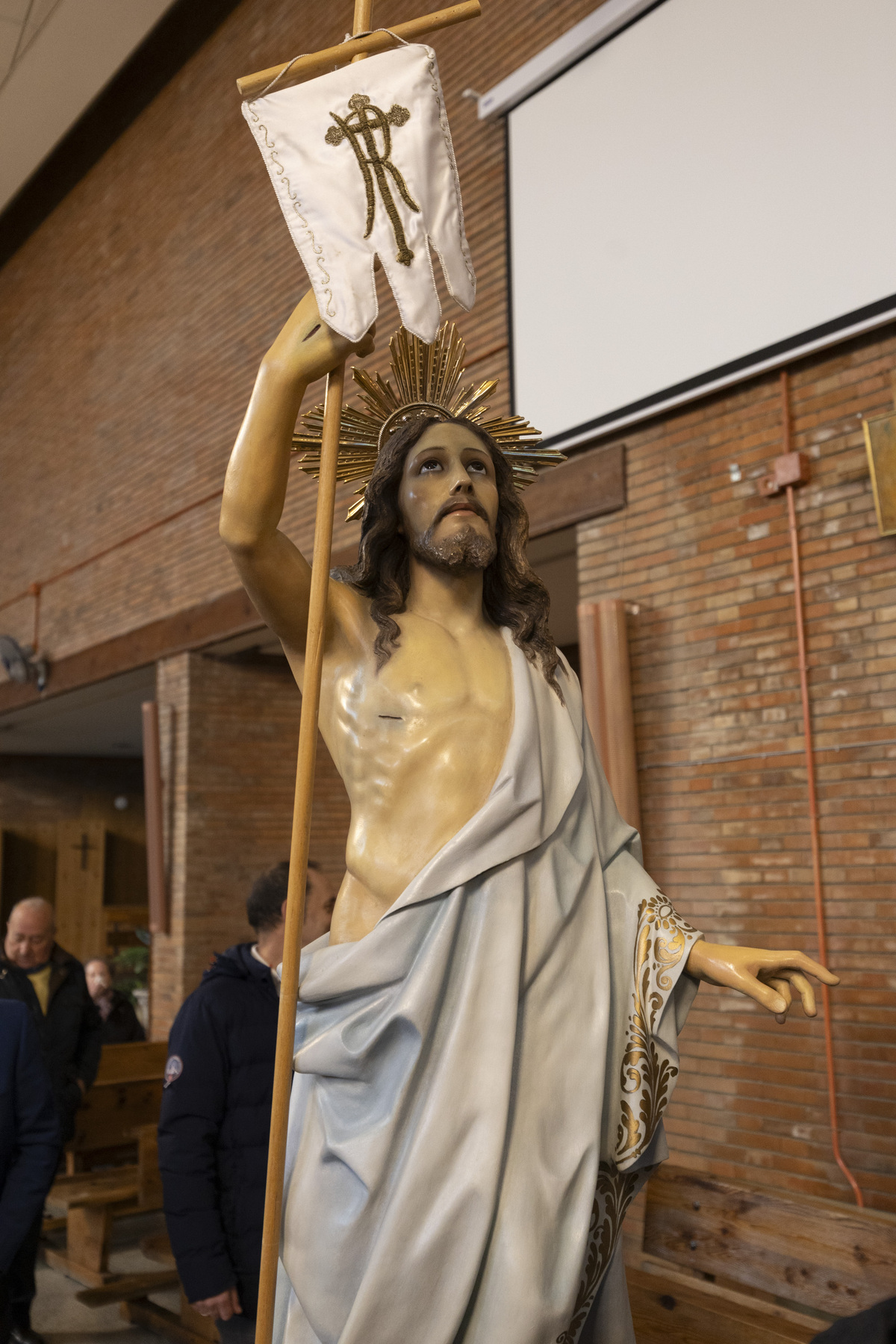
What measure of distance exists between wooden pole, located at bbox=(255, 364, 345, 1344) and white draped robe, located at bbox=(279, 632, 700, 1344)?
0.09m

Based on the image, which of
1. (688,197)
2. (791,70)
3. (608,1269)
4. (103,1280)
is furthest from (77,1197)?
(791,70)

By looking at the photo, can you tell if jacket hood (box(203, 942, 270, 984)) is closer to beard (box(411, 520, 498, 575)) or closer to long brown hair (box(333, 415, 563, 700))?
long brown hair (box(333, 415, 563, 700))

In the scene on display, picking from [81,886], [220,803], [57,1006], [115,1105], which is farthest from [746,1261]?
[81,886]

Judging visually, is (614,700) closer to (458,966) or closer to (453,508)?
(453,508)

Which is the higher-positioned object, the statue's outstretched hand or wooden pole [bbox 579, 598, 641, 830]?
wooden pole [bbox 579, 598, 641, 830]

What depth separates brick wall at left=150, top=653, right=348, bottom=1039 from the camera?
8789mm

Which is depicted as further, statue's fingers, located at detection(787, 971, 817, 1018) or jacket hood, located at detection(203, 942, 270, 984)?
jacket hood, located at detection(203, 942, 270, 984)

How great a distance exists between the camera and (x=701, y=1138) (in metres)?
4.92

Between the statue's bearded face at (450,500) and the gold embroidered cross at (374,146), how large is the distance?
12.7 inches

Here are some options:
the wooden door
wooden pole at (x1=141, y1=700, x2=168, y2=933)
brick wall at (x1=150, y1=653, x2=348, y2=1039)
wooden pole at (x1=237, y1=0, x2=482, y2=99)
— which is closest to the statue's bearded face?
wooden pole at (x1=237, y1=0, x2=482, y2=99)

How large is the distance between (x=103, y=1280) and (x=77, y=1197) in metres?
0.40

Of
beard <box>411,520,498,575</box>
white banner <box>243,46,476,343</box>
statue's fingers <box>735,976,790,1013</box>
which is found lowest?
statue's fingers <box>735,976,790,1013</box>

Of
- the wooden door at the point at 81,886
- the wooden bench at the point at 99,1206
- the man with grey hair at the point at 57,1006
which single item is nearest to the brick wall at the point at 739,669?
the wooden bench at the point at 99,1206

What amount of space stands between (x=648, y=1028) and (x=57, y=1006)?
162 inches
